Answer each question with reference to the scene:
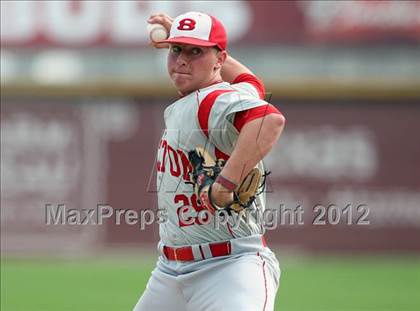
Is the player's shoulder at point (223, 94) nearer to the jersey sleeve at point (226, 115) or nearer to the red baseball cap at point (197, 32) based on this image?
the jersey sleeve at point (226, 115)

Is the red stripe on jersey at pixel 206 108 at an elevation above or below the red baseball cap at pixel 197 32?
below

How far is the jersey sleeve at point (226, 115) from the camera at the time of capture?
3.85m

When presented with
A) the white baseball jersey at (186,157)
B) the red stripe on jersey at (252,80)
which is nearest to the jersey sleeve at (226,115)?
the white baseball jersey at (186,157)

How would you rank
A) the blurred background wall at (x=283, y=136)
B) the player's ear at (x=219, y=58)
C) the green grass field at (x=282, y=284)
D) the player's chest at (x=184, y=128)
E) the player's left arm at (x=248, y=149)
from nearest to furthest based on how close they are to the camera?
the player's left arm at (x=248, y=149)
the player's chest at (x=184, y=128)
the player's ear at (x=219, y=58)
the green grass field at (x=282, y=284)
the blurred background wall at (x=283, y=136)

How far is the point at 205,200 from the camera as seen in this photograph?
12.6 ft

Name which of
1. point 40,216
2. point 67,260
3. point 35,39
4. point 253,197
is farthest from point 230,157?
point 35,39

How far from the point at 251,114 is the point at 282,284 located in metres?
6.30

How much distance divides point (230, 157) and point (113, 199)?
33.4ft

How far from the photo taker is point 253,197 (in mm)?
4059

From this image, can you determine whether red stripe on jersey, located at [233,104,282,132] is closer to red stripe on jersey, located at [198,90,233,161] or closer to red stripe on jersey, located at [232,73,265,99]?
red stripe on jersey, located at [198,90,233,161]

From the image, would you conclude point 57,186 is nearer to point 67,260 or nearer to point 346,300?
point 67,260

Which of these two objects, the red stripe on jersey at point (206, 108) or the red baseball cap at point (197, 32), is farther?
the red baseball cap at point (197, 32)

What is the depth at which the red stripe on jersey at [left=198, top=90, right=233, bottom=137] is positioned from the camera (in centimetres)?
395

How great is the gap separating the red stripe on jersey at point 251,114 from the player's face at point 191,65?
14.1 inches
